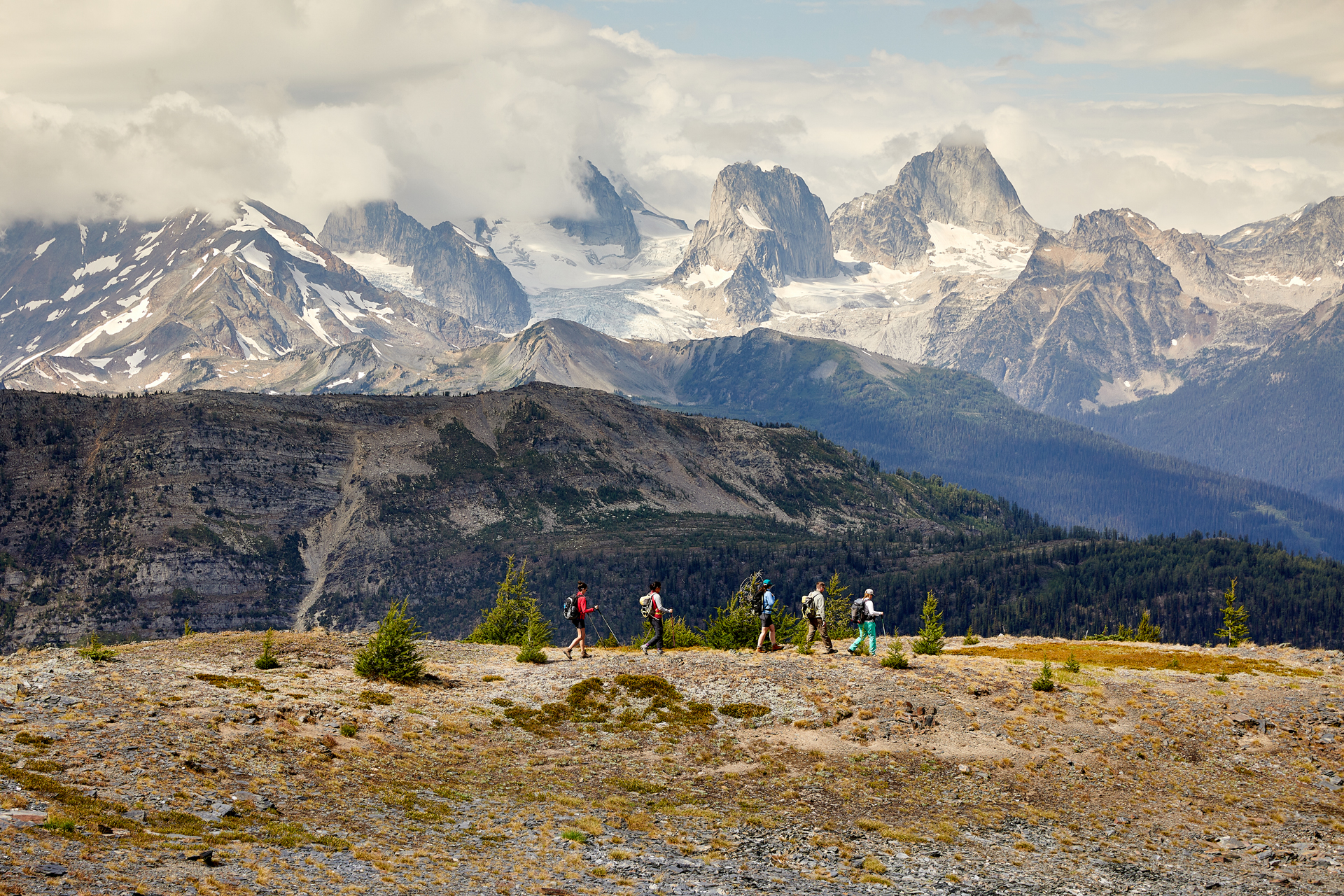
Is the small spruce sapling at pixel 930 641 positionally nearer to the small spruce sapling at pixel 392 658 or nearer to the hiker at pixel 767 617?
the hiker at pixel 767 617

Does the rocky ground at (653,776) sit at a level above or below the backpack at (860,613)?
below

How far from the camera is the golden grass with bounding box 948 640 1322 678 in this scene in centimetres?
6488

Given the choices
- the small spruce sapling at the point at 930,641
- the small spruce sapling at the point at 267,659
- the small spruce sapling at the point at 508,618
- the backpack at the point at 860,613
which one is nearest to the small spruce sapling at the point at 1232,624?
the small spruce sapling at the point at 930,641

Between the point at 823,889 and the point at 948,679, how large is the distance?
76.5 feet

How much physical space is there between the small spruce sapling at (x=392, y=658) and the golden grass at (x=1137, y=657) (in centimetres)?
3504

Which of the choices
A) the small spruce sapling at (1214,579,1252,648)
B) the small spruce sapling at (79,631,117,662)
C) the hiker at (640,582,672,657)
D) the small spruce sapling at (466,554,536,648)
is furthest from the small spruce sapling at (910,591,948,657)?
the small spruce sapling at (1214,579,1252,648)

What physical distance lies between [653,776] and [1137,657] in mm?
43503

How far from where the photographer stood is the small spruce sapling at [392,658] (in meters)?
51.9

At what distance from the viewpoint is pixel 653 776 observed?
43.5 metres

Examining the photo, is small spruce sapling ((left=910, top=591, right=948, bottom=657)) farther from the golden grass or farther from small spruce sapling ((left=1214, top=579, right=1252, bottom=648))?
small spruce sapling ((left=1214, top=579, right=1252, bottom=648))

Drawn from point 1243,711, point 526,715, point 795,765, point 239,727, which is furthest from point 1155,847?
point 239,727

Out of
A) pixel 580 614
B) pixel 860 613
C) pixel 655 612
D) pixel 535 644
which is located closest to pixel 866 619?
pixel 860 613

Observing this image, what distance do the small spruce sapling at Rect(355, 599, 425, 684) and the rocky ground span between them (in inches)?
43.6

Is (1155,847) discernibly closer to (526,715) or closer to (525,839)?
(525,839)
